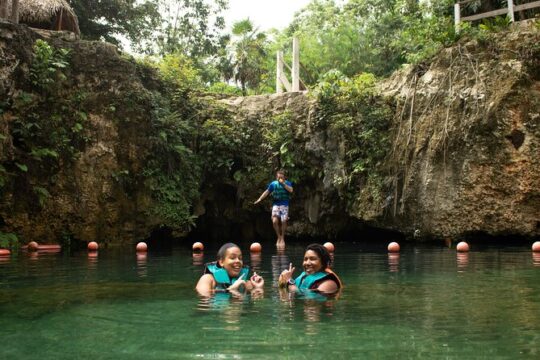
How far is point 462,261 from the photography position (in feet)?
35.7

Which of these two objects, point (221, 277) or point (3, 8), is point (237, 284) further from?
point (3, 8)

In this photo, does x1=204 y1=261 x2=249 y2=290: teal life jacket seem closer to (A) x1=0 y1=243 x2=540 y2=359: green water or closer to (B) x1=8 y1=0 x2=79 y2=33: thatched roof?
(A) x1=0 y1=243 x2=540 y2=359: green water

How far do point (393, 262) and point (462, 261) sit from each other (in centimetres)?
119

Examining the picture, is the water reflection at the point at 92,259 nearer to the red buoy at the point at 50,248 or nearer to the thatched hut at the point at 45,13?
the red buoy at the point at 50,248

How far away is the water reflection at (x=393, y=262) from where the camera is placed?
9789 millimetres

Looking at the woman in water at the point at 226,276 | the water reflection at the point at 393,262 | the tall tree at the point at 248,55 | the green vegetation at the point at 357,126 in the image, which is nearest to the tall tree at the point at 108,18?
the tall tree at the point at 248,55

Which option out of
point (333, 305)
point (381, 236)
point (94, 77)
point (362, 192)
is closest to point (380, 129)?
point (362, 192)

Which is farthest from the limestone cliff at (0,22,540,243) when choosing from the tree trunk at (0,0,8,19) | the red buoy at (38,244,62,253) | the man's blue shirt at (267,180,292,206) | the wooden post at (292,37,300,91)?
the man's blue shirt at (267,180,292,206)

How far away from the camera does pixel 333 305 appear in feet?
19.5

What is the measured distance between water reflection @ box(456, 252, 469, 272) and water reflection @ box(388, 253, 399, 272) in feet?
3.21

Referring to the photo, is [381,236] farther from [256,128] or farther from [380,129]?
[256,128]

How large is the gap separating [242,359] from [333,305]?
2.33 m

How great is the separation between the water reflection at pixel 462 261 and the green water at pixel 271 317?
0.25 meters

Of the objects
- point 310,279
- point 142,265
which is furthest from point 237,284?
point 142,265
